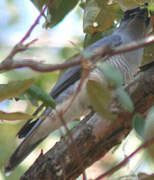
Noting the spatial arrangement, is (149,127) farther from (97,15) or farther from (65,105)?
(65,105)

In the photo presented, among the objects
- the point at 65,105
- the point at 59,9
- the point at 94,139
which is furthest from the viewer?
the point at 65,105

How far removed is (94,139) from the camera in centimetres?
220

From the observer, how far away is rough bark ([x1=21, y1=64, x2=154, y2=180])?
2.16 metres

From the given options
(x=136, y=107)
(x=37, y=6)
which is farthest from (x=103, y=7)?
(x=136, y=107)

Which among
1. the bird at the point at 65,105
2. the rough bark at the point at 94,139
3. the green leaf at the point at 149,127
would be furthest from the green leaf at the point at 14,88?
the bird at the point at 65,105

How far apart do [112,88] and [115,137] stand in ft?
2.75

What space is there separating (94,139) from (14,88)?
767 mm

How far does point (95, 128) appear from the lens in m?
2.21

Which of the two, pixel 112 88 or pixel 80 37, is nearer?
pixel 112 88

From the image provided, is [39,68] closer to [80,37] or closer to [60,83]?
[60,83]

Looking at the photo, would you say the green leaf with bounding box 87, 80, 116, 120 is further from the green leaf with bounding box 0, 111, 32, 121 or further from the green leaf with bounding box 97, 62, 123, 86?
the green leaf with bounding box 0, 111, 32, 121

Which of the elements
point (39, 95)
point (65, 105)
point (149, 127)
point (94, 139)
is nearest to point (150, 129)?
point (149, 127)

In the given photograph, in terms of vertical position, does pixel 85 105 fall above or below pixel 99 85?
above

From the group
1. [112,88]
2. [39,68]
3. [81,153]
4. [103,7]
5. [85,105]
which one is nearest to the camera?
[39,68]
